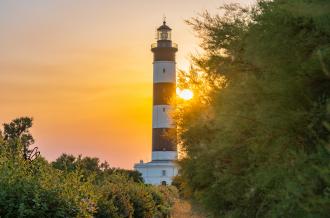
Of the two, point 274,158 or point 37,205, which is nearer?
point 274,158

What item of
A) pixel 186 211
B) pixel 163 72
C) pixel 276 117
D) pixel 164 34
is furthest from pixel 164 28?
pixel 276 117

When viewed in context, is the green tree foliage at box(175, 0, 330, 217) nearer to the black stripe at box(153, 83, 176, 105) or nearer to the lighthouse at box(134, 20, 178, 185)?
the lighthouse at box(134, 20, 178, 185)

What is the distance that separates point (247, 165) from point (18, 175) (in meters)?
4.98

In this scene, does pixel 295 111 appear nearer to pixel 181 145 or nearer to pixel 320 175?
pixel 320 175

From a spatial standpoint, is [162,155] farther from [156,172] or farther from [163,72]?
[163,72]

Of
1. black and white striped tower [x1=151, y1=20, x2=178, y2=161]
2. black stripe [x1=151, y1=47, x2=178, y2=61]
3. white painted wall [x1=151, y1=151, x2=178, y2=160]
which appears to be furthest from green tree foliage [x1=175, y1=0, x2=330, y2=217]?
white painted wall [x1=151, y1=151, x2=178, y2=160]

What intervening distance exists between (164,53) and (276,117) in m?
58.8

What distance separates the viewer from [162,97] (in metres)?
59.2

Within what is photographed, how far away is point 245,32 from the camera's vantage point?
9125 mm

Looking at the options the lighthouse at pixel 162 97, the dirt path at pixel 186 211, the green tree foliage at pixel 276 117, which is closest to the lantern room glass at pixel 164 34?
the lighthouse at pixel 162 97

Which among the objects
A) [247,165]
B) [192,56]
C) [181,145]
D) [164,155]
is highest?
[164,155]

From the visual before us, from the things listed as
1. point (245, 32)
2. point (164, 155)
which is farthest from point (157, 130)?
point (245, 32)

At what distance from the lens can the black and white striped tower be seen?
59.8 metres

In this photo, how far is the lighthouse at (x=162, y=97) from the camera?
5984 centimetres
